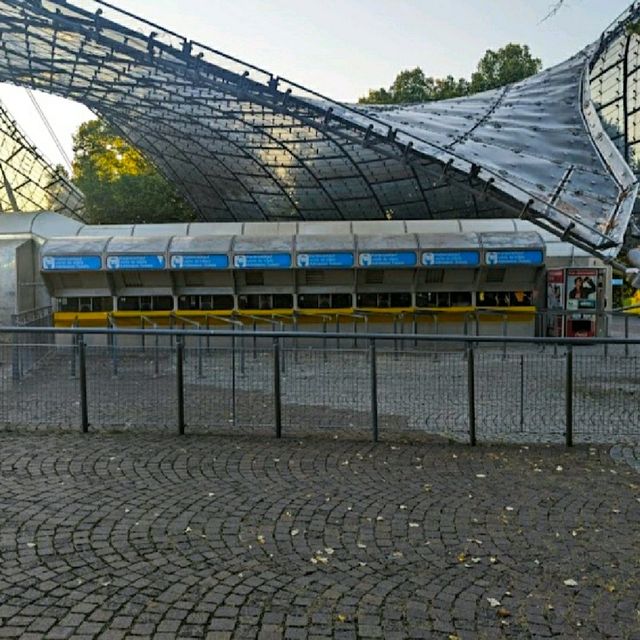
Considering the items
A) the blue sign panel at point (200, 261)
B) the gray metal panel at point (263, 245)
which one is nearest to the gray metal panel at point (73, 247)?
the blue sign panel at point (200, 261)

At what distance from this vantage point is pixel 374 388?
8.16m

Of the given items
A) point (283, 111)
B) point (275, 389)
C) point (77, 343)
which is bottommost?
point (275, 389)

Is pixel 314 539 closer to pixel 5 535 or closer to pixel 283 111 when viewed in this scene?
pixel 5 535

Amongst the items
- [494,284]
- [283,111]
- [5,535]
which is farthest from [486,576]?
[283,111]

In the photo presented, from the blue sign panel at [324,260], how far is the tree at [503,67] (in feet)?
132

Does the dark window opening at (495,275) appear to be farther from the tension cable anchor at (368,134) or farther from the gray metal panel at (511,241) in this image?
the tension cable anchor at (368,134)

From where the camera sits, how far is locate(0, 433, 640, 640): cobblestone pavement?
12.9 ft

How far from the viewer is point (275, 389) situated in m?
8.30

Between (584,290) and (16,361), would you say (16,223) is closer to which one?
(16,361)

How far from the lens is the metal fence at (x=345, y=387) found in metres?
8.11

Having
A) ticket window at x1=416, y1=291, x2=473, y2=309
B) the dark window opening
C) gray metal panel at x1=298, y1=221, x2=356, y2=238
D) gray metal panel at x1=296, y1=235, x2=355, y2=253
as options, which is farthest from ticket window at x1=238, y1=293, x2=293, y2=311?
the dark window opening

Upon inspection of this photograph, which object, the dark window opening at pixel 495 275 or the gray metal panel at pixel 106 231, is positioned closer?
the dark window opening at pixel 495 275

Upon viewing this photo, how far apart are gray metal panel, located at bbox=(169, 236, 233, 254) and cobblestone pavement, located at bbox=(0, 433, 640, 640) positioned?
12775 millimetres

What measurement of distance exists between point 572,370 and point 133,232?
687 inches
